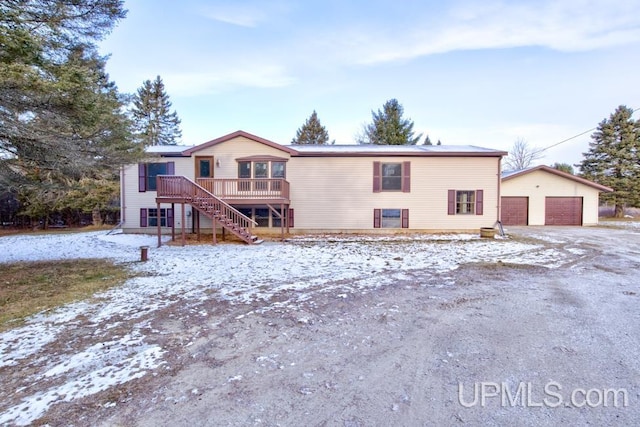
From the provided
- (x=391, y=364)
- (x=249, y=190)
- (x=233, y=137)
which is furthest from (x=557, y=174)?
(x=391, y=364)

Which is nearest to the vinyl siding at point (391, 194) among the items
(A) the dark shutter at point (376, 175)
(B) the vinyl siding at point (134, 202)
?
(A) the dark shutter at point (376, 175)

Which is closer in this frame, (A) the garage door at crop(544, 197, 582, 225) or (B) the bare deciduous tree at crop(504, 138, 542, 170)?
(A) the garage door at crop(544, 197, 582, 225)

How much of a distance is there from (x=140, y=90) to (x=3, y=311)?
34.7 m

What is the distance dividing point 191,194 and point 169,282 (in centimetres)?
619

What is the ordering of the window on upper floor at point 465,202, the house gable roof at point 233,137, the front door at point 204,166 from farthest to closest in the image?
1. the window on upper floor at point 465,202
2. the front door at point 204,166
3. the house gable roof at point 233,137

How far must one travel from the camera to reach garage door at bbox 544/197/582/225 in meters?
20.3

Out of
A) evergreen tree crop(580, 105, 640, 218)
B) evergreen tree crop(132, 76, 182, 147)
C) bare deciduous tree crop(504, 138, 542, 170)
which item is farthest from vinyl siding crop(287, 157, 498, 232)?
bare deciduous tree crop(504, 138, 542, 170)

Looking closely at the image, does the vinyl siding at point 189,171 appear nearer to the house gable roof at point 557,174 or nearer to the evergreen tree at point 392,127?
the house gable roof at point 557,174

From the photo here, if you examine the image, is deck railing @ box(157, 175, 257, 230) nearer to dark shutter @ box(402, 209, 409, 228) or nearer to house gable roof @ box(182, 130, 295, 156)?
house gable roof @ box(182, 130, 295, 156)

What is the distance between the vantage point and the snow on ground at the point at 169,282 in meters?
2.97

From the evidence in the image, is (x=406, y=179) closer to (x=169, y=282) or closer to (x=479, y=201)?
(x=479, y=201)

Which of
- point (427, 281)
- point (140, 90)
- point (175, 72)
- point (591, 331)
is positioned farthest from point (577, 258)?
point (140, 90)
